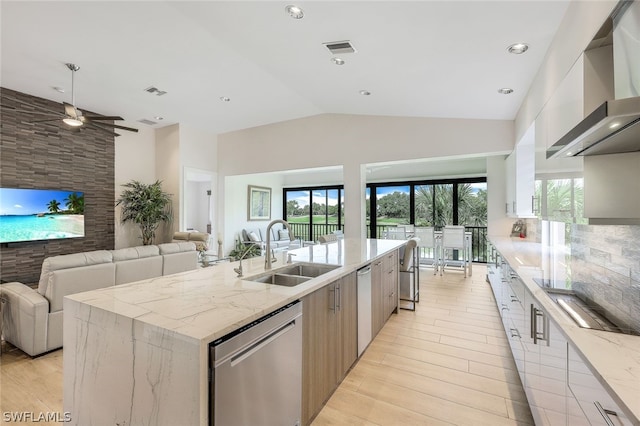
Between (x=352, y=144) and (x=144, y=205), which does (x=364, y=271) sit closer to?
(x=352, y=144)

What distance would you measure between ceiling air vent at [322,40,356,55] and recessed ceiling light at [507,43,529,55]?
4.59 ft

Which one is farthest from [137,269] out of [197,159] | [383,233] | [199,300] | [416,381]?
[383,233]

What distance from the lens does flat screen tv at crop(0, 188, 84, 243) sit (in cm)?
441

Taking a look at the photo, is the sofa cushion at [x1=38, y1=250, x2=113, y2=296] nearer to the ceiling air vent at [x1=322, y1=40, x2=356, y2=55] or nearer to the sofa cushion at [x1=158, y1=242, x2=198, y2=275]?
the sofa cushion at [x1=158, y1=242, x2=198, y2=275]

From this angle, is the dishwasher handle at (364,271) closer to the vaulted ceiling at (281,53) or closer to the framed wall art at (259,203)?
the vaulted ceiling at (281,53)

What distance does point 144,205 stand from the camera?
231 inches

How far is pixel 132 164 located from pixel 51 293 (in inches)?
169

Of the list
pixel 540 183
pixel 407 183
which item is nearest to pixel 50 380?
pixel 540 183

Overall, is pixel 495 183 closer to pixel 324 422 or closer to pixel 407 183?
pixel 407 183

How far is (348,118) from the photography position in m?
5.71

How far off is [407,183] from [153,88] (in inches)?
246

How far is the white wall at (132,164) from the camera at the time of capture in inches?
235

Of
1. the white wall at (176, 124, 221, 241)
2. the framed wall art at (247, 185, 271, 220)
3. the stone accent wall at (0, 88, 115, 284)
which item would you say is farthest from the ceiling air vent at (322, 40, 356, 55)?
the framed wall art at (247, 185, 271, 220)

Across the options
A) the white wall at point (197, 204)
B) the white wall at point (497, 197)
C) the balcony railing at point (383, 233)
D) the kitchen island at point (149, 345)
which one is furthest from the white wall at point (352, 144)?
the kitchen island at point (149, 345)
